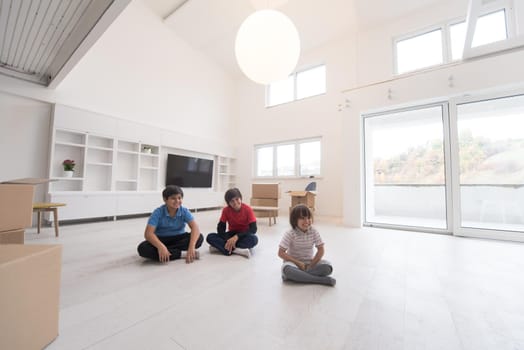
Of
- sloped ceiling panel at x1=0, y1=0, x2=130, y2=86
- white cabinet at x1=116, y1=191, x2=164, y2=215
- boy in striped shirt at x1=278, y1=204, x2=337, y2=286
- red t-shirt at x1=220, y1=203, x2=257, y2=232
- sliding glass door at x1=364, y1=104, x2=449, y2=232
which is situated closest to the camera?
boy in striped shirt at x1=278, y1=204, x2=337, y2=286

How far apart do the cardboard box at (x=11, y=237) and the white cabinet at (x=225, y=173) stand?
523cm

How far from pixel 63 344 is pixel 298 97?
6.74m

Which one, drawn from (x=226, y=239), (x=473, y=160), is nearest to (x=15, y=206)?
(x=226, y=239)

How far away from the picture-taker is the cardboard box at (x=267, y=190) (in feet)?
15.5

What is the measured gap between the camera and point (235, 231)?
241 centimetres

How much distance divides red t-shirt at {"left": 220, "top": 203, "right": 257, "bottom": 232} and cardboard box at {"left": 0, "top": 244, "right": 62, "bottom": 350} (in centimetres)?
151

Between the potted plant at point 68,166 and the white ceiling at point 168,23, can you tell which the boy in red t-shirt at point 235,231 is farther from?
the potted plant at point 68,166

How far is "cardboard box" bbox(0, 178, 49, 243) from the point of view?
63.0 inches

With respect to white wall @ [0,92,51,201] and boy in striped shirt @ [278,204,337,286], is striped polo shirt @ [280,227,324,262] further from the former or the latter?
white wall @ [0,92,51,201]

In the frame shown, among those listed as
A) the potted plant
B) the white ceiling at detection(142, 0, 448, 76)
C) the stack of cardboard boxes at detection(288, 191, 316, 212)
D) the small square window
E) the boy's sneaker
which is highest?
the white ceiling at detection(142, 0, 448, 76)

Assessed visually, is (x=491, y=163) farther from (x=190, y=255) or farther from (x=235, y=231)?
(x=190, y=255)

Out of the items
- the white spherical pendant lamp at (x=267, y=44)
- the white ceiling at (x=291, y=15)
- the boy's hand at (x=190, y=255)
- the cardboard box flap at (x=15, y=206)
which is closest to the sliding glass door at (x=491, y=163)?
the white spherical pendant lamp at (x=267, y=44)

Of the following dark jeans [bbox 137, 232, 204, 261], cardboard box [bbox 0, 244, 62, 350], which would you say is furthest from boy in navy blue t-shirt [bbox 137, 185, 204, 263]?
cardboard box [bbox 0, 244, 62, 350]

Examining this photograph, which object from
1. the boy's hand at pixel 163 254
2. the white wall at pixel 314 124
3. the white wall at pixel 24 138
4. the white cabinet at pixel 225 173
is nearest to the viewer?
the boy's hand at pixel 163 254
